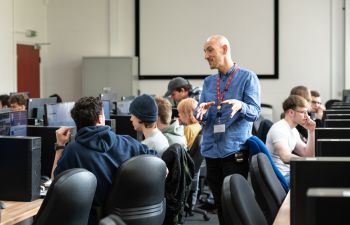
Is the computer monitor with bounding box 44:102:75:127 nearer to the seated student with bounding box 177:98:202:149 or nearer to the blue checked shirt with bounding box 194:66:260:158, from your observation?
the blue checked shirt with bounding box 194:66:260:158

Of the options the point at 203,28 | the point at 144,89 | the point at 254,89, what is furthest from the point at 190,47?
the point at 254,89

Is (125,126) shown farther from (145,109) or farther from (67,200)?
(67,200)

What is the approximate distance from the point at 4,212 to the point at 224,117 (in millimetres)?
1627

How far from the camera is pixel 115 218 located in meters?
1.32

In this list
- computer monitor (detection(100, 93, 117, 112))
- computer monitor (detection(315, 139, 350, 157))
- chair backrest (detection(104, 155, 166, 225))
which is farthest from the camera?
computer monitor (detection(100, 93, 117, 112))

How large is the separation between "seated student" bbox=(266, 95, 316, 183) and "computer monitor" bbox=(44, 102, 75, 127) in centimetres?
150

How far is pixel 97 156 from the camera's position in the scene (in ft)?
10.1

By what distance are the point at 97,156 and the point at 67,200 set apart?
0.77m

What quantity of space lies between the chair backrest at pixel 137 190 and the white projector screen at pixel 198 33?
839 centimetres

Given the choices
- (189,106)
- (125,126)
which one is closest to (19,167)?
(189,106)

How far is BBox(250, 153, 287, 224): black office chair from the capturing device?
278 cm

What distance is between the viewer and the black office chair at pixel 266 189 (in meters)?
2.78

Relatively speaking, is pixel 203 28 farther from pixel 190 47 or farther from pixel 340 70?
pixel 340 70

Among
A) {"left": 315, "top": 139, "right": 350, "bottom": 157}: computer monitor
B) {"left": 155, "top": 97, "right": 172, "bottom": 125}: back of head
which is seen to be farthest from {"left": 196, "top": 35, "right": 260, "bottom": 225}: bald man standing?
{"left": 315, "top": 139, "right": 350, "bottom": 157}: computer monitor
